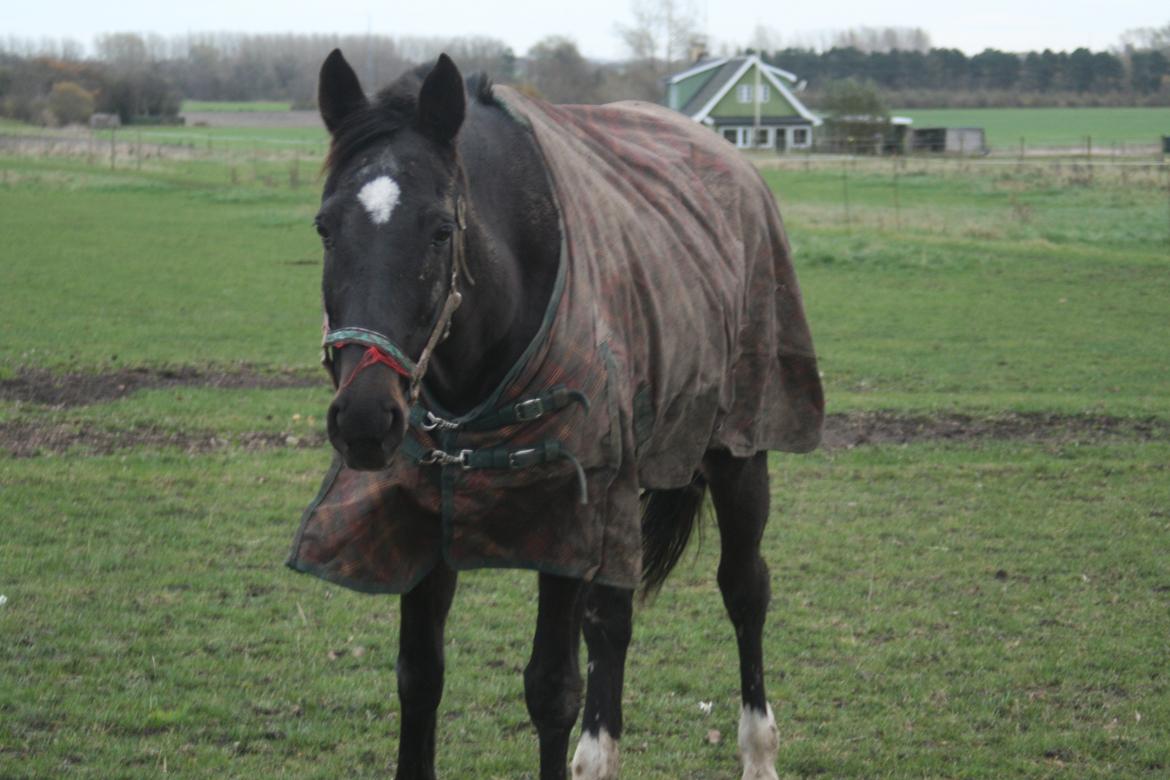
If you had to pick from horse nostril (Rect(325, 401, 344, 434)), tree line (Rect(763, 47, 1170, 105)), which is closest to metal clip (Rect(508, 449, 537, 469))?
horse nostril (Rect(325, 401, 344, 434))

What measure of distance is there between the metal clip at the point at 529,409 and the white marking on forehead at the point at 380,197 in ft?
2.03

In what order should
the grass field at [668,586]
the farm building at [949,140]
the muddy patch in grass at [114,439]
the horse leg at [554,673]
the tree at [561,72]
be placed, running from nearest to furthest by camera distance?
the horse leg at [554,673], the grass field at [668,586], the muddy patch in grass at [114,439], the farm building at [949,140], the tree at [561,72]

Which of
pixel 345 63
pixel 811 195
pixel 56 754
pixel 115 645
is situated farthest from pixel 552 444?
pixel 811 195

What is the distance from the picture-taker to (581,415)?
3.14m

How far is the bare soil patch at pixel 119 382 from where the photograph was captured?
9.80 m

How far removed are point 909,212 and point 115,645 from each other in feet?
75.8

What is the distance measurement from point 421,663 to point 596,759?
0.85 m

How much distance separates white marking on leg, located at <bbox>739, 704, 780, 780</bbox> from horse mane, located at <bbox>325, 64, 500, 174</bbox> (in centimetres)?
240

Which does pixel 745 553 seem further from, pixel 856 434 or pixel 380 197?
pixel 856 434

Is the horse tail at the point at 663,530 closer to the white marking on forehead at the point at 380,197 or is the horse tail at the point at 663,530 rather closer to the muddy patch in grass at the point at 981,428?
the white marking on forehead at the point at 380,197

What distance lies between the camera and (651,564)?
4801 mm

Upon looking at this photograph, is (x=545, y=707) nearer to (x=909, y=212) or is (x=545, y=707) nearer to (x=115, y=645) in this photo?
(x=115, y=645)

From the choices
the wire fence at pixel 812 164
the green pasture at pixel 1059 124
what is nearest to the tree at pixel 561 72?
the wire fence at pixel 812 164

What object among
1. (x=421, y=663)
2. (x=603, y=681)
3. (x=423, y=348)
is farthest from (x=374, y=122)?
(x=603, y=681)
